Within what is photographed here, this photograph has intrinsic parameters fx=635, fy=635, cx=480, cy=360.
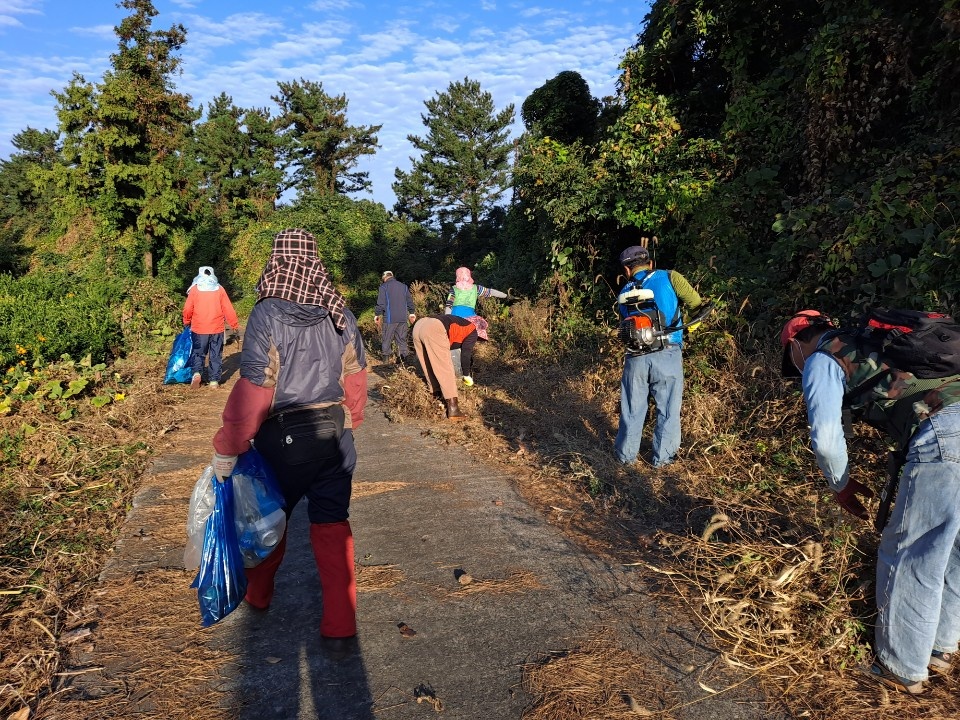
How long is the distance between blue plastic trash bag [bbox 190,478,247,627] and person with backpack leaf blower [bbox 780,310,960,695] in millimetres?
2798

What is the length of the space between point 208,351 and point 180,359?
51 cm

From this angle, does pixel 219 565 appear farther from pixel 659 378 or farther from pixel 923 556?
pixel 659 378

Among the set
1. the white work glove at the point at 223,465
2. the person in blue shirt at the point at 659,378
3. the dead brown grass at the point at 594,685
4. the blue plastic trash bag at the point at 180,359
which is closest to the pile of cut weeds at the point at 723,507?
the dead brown grass at the point at 594,685

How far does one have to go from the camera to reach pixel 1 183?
42.8 metres

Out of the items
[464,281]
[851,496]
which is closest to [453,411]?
[464,281]

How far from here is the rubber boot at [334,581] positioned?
3219 mm

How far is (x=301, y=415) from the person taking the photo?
327cm

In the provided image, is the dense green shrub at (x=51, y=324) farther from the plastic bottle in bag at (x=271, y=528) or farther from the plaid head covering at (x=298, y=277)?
the plastic bottle in bag at (x=271, y=528)

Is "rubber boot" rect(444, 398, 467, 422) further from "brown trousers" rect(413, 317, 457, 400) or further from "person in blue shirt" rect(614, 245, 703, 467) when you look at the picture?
"person in blue shirt" rect(614, 245, 703, 467)

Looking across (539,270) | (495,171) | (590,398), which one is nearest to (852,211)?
(590,398)

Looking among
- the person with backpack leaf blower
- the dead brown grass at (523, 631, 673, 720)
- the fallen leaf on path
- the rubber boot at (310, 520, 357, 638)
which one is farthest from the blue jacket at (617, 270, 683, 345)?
the fallen leaf on path

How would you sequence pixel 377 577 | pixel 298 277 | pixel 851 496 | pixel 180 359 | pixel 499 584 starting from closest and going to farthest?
pixel 851 496, pixel 298 277, pixel 499 584, pixel 377 577, pixel 180 359

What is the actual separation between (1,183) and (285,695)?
52605 millimetres

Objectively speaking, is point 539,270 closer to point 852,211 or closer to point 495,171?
point 852,211
